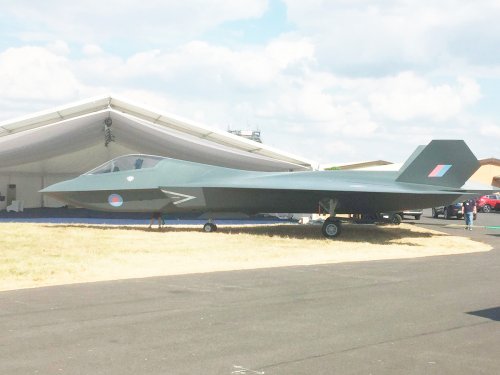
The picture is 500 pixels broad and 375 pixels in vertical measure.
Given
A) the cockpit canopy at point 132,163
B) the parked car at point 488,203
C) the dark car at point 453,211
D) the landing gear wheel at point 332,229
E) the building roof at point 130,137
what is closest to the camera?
the landing gear wheel at point 332,229

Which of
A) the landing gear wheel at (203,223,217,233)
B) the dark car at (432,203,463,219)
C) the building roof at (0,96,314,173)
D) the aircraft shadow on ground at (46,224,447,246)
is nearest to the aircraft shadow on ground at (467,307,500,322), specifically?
the aircraft shadow on ground at (46,224,447,246)

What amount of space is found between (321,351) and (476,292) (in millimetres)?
4553

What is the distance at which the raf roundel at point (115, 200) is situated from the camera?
68.1 ft

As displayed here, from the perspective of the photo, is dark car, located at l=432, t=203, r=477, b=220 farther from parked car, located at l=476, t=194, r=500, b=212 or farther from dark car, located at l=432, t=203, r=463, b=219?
parked car, located at l=476, t=194, r=500, b=212

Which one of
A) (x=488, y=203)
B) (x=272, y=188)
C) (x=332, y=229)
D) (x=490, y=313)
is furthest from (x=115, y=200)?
(x=488, y=203)

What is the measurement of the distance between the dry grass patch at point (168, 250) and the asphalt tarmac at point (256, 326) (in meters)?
1.47

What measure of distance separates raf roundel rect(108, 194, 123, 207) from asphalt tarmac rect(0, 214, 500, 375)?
414 inches

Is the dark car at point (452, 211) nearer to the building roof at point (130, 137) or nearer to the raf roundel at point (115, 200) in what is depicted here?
the building roof at point (130, 137)

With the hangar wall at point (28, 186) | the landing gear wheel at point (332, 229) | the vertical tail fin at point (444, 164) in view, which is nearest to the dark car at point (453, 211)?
the vertical tail fin at point (444, 164)

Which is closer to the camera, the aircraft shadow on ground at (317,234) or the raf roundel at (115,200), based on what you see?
the aircraft shadow on ground at (317,234)

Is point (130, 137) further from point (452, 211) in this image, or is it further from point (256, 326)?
point (256, 326)

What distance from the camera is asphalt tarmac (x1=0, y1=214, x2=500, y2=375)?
542 cm

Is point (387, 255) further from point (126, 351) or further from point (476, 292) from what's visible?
point (126, 351)

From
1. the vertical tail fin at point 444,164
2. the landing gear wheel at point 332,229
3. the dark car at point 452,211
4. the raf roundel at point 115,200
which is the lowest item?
the landing gear wheel at point 332,229
